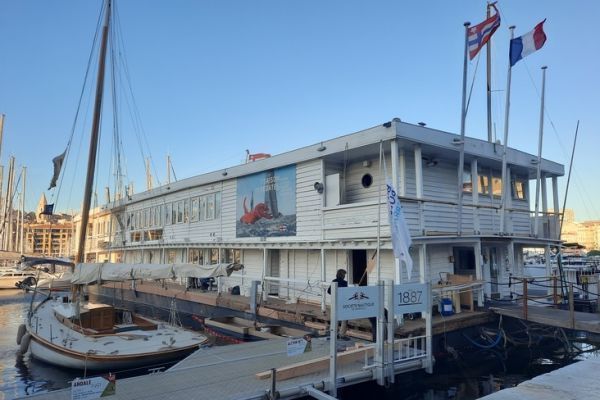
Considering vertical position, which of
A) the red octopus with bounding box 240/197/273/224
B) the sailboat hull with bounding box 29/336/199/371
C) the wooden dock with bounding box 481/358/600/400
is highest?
the red octopus with bounding box 240/197/273/224

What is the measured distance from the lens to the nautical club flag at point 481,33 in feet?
47.7

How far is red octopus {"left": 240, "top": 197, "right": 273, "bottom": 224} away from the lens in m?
18.2

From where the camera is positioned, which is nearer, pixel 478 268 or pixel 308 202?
pixel 478 268

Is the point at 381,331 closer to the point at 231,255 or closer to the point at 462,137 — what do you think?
the point at 462,137

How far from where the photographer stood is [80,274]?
→ 14.2m

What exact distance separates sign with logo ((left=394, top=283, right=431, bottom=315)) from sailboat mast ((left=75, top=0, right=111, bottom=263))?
1258 centimetres

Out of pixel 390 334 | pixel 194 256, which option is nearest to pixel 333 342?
pixel 390 334

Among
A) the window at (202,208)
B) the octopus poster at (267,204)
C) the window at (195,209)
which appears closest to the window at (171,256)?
the window at (195,209)

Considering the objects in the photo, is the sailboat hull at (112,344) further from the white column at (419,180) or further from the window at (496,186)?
the window at (496,186)

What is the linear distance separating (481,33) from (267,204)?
406 inches

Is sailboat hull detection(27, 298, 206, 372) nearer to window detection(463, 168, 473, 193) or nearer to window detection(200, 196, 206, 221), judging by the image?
window detection(200, 196, 206, 221)

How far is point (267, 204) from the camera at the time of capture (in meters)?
18.2

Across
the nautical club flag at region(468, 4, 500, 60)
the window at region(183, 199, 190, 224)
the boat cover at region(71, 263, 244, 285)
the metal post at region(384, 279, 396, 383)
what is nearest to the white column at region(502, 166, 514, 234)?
the nautical club flag at region(468, 4, 500, 60)

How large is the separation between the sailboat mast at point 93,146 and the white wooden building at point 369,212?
5906mm
